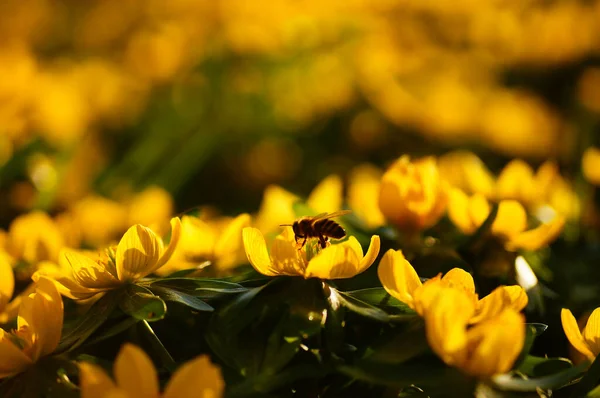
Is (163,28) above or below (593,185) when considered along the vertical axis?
above

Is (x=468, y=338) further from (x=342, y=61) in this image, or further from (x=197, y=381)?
(x=342, y=61)

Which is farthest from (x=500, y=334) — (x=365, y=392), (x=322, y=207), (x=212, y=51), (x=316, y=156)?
(x=212, y=51)

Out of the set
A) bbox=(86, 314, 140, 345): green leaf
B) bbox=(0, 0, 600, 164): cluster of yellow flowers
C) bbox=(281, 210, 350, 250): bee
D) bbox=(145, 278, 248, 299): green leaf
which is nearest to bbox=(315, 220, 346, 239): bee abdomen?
bbox=(281, 210, 350, 250): bee

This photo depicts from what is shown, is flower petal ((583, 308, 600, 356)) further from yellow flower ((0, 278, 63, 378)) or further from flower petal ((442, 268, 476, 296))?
yellow flower ((0, 278, 63, 378))

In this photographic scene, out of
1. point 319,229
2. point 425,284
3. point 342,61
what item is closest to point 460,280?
point 425,284

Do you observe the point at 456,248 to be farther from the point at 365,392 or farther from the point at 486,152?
the point at 486,152

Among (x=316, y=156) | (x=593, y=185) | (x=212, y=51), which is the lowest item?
(x=316, y=156)

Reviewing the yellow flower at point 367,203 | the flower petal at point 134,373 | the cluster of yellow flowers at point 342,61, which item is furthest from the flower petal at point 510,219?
the cluster of yellow flowers at point 342,61

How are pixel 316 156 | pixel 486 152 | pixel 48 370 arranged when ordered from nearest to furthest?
pixel 48 370 → pixel 486 152 → pixel 316 156
